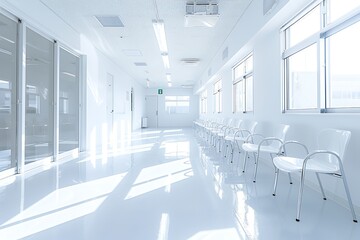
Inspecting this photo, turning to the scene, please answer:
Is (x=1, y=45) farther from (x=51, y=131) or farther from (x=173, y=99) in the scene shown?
(x=173, y=99)

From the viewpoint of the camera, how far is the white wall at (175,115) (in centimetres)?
1587

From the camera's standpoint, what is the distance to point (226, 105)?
753 centimetres

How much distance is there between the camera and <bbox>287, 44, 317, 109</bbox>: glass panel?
318 cm

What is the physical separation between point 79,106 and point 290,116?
4.79m

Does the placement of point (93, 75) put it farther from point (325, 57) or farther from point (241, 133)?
point (325, 57)

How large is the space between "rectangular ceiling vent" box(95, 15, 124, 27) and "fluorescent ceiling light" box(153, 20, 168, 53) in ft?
2.61

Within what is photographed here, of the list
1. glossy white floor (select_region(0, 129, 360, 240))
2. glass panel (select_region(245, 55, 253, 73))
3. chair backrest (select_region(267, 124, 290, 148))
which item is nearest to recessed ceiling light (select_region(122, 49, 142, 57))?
glass panel (select_region(245, 55, 253, 73))

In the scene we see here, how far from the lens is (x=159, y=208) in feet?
7.57

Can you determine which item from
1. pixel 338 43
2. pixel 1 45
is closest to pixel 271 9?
pixel 338 43

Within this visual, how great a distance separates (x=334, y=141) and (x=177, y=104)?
1382 centimetres

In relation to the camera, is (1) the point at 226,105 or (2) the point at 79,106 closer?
(2) the point at 79,106

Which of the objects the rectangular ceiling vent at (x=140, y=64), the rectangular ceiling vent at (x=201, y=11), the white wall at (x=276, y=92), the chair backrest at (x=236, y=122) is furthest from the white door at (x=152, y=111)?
the rectangular ceiling vent at (x=201, y=11)

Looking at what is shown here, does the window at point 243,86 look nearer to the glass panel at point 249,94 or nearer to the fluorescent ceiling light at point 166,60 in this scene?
the glass panel at point 249,94

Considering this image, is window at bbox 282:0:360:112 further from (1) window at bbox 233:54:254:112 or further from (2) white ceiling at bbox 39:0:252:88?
(1) window at bbox 233:54:254:112
